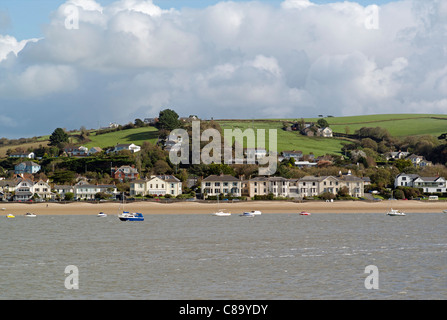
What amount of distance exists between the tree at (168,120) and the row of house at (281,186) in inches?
1921

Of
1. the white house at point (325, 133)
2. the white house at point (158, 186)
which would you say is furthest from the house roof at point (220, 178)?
the white house at point (325, 133)

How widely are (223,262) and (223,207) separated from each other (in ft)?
177

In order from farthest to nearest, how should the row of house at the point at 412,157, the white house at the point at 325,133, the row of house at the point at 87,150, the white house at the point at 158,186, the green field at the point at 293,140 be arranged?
the white house at the point at 325,133, the green field at the point at 293,140, the row of house at the point at 87,150, the row of house at the point at 412,157, the white house at the point at 158,186

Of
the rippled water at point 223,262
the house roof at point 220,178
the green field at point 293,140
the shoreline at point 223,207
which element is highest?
the green field at point 293,140

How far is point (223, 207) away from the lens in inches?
3514

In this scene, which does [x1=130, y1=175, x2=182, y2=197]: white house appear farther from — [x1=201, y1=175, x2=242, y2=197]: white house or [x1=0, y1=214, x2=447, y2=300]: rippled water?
[x1=0, y1=214, x2=447, y2=300]: rippled water

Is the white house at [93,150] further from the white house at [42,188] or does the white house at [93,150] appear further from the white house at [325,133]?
the white house at [325,133]

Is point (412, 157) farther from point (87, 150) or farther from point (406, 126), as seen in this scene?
point (87, 150)

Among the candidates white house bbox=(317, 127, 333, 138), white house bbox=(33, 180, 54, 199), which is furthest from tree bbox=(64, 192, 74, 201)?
white house bbox=(317, 127, 333, 138)

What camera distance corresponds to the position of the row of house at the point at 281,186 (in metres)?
105

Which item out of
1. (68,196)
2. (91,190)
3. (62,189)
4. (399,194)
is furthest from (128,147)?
(399,194)

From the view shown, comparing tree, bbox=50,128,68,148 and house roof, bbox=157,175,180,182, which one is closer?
house roof, bbox=157,175,180,182

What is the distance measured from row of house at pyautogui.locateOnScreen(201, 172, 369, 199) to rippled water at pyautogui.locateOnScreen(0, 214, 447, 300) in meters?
46.4

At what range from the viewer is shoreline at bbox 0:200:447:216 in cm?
8650
